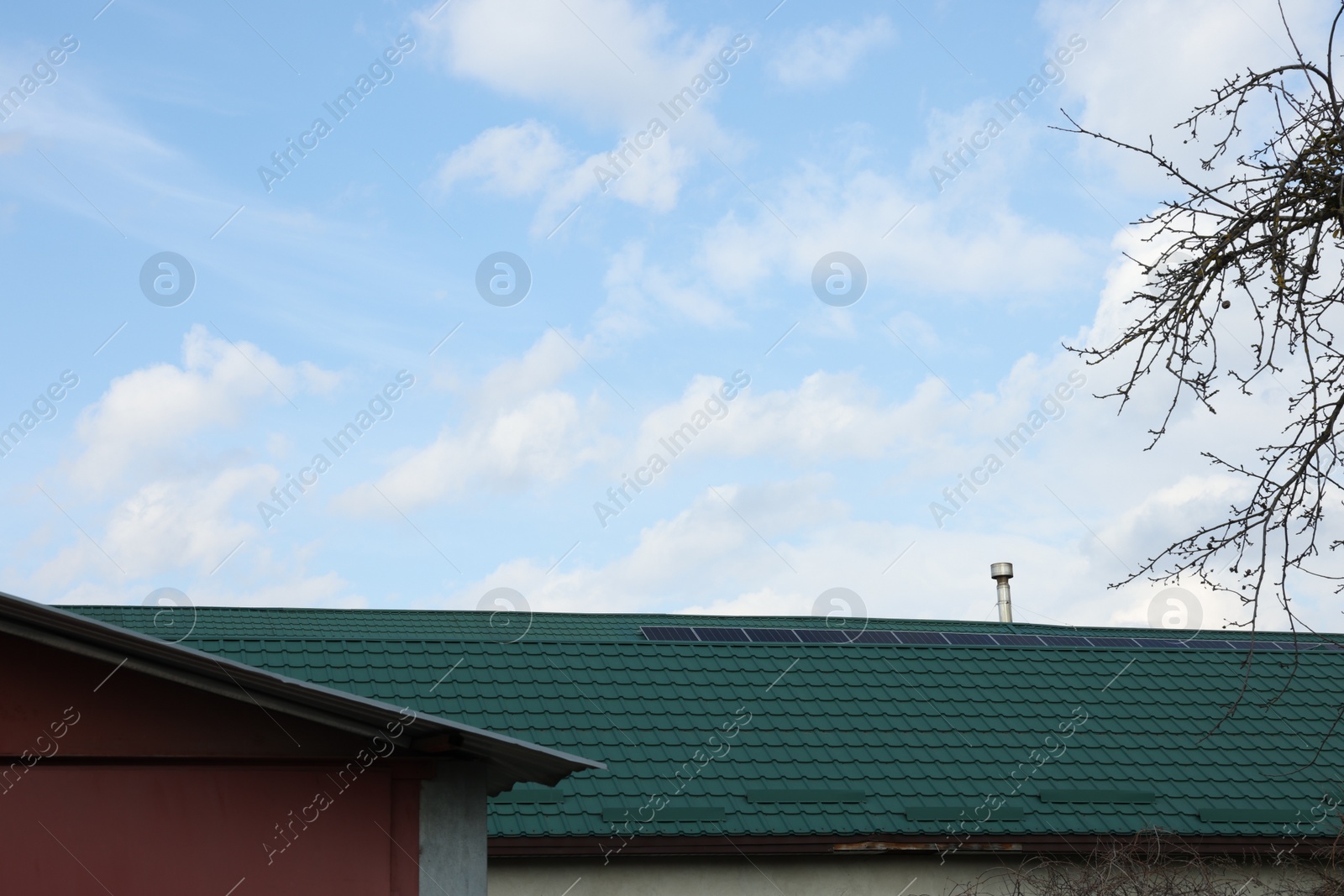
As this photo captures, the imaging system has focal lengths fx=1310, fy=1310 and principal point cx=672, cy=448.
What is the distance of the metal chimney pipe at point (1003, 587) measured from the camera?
28.4 metres

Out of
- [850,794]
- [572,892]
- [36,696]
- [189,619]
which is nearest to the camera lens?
[36,696]

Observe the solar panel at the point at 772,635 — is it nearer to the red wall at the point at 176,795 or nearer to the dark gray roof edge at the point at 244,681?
the dark gray roof edge at the point at 244,681

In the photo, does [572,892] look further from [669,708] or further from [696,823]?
[669,708]

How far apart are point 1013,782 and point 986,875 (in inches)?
48.4

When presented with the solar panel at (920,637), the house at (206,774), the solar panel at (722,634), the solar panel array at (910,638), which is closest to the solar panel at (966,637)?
the solar panel array at (910,638)

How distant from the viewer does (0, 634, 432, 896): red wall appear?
7.87 m

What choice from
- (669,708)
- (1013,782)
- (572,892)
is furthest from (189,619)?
(1013,782)

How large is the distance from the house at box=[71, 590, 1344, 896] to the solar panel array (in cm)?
134

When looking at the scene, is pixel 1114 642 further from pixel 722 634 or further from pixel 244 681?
pixel 244 681

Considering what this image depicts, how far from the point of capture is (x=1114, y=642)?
1916 cm

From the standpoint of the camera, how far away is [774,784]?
13023mm

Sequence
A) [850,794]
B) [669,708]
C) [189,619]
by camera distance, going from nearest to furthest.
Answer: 1. [850,794]
2. [669,708]
3. [189,619]

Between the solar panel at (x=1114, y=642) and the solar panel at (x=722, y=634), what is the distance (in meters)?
5.13

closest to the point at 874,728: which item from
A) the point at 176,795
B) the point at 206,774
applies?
the point at 206,774
